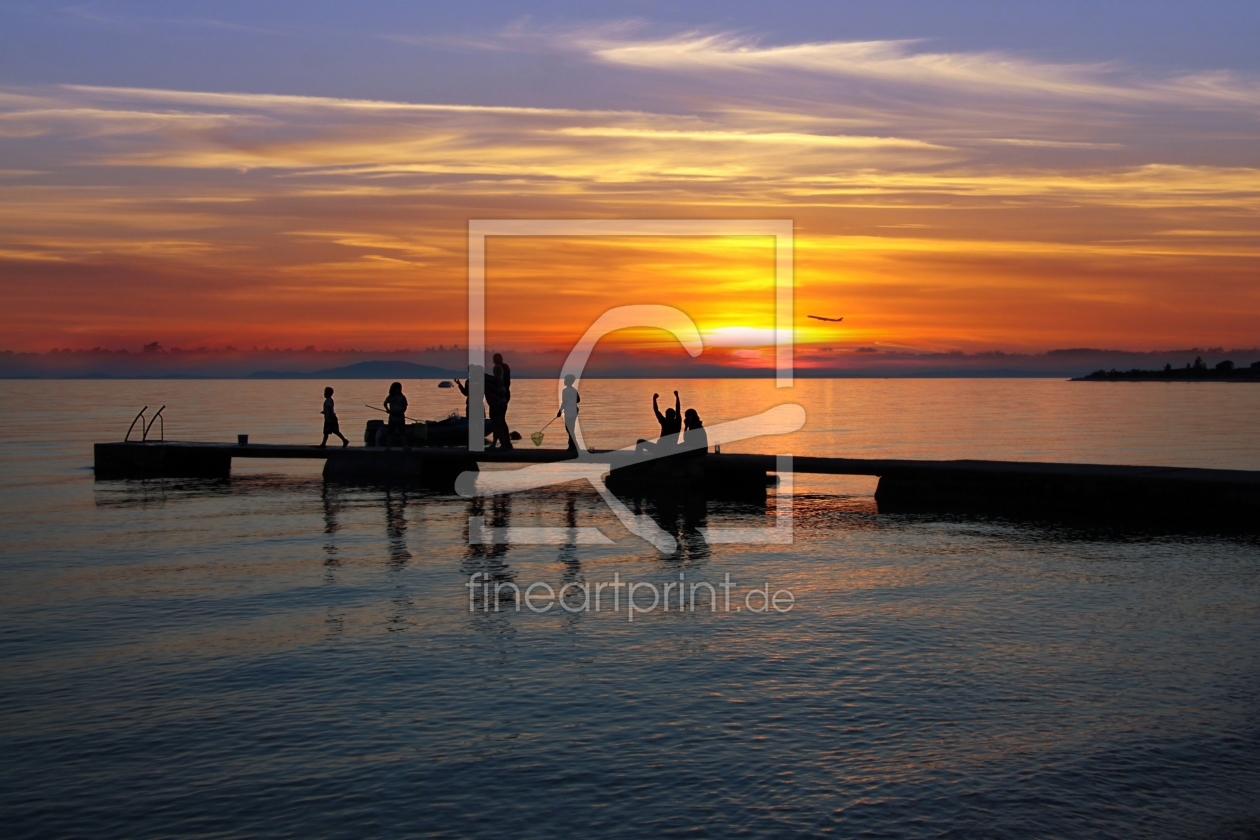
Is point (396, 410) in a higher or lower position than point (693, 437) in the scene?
higher

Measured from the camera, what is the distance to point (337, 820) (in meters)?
9.27

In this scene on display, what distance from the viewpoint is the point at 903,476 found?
30250 mm

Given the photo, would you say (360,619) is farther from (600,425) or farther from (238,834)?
(600,425)

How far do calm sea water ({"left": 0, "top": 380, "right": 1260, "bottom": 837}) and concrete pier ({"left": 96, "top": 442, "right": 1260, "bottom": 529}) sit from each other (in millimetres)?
1982

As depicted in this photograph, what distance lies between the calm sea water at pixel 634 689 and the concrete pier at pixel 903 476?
1.98 metres

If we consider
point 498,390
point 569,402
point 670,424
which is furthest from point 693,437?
point 498,390

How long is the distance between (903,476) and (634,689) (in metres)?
18.9

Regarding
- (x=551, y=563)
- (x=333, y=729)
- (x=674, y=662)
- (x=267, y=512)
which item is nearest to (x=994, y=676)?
(x=674, y=662)

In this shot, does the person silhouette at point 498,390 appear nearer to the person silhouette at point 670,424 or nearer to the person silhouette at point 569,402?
the person silhouette at point 569,402

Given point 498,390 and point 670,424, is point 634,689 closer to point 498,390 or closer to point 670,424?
point 498,390

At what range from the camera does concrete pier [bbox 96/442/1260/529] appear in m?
25.7

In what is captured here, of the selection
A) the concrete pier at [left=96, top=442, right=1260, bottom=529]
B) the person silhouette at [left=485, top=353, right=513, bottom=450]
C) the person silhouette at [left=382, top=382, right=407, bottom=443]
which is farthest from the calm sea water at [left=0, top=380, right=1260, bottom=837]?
the person silhouette at [left=382, top=382, right=407, bottom=443]

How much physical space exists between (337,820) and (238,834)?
2.51ft

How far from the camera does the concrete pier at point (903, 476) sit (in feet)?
84.4
